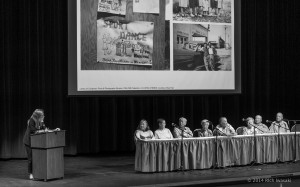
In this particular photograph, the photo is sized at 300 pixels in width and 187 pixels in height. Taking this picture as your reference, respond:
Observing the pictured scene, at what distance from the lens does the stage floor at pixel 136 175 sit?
914 centimetres

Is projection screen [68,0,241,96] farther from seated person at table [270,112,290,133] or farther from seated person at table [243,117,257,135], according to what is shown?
seated person at table [243,117,257,135]

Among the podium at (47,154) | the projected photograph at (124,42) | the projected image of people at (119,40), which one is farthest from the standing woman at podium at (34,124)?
the projected photograph at (124,42)

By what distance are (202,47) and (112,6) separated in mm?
2328

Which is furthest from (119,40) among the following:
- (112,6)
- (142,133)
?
(142,133)

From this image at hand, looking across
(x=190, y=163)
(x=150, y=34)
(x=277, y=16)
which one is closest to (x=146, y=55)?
(x=150, y=34)

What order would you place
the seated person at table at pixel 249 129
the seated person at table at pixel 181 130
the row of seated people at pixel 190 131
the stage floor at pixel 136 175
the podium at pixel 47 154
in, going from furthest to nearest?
1. the seated person at table at pixel 249 129
2. the seated person at table at pixel 181 130
3. the row of seated people at pixel 190 131
4. the podium at pixel 47 154
5. the stage floor at pixel 136 175

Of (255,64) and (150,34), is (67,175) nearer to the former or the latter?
(150,34)

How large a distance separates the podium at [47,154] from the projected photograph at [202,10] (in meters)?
4.44

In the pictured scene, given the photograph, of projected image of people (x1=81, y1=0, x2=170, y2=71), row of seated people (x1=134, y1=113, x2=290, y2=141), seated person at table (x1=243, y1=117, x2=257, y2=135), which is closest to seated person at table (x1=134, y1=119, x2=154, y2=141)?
row of seated people (x1=134, y1=113, x2=290, y2=141)

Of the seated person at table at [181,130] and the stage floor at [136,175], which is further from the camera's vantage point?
the seated person at table at [181,130]

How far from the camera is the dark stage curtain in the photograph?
491 inches

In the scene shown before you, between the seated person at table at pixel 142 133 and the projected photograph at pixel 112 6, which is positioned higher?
the projected photograph at pixel 112 6

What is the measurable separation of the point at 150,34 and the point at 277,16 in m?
4.69

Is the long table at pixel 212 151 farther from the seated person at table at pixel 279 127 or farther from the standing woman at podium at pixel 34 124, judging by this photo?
the standing woman at podium at pixel 34 124
